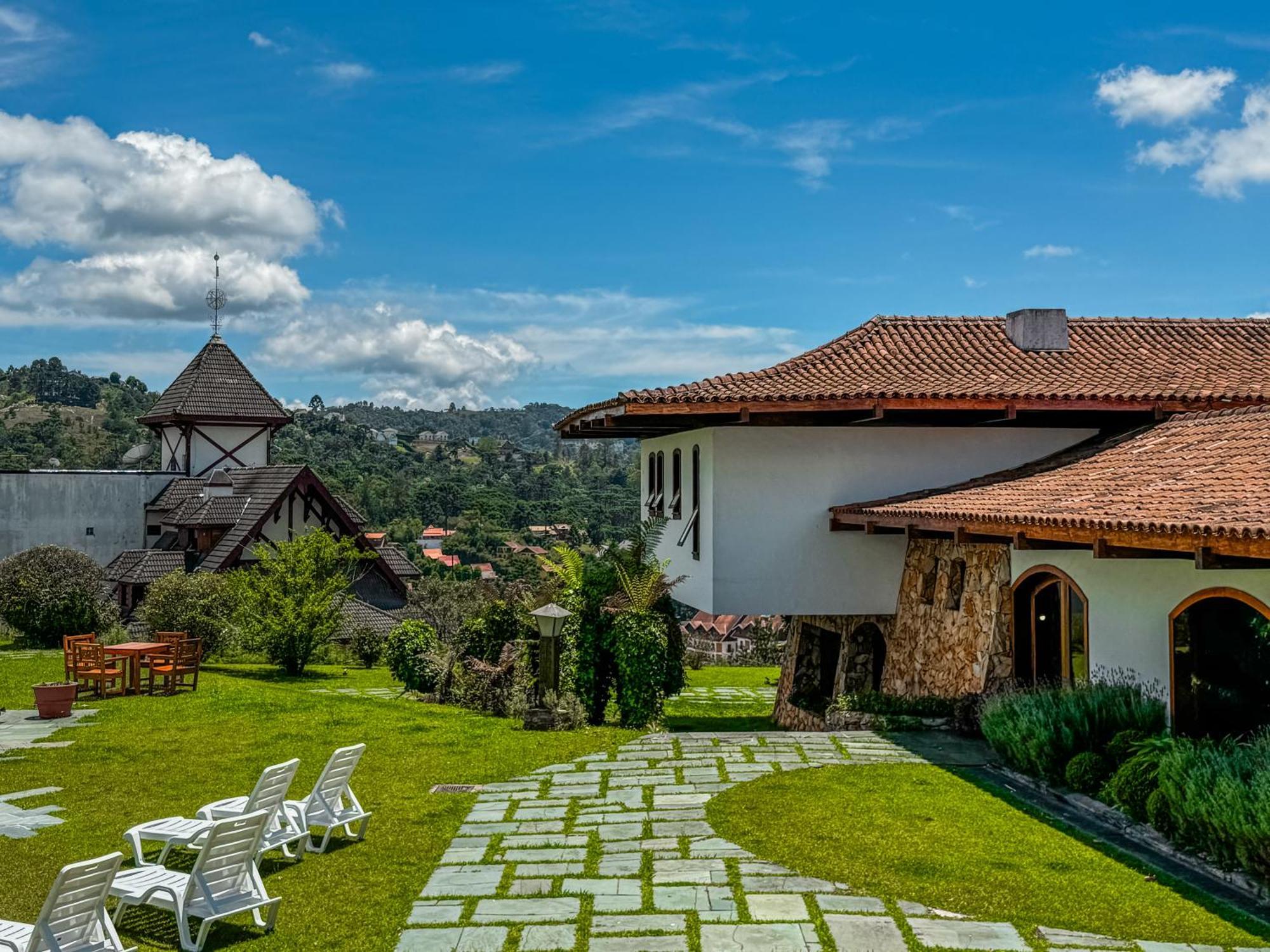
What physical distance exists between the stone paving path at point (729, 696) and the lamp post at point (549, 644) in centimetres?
909

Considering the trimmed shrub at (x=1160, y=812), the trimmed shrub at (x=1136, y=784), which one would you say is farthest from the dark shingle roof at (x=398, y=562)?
the trimmed shrub at (x=1160, y=812)

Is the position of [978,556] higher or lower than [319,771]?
higher

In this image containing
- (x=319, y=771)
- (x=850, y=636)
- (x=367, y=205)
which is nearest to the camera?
(x=319, y=771)

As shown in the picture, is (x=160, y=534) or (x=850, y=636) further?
(x=160, y=534)

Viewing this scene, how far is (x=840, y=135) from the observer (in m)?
17.8

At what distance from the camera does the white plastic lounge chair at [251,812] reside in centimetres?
778

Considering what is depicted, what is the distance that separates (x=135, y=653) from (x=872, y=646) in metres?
11.4

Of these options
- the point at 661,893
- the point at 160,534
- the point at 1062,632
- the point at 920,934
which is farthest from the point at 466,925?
the point at 160,534

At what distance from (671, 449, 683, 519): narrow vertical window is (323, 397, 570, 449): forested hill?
123974 mm

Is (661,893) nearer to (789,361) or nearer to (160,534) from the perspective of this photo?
(789,361)

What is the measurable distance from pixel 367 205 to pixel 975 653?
657 inches

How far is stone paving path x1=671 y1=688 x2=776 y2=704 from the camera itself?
2405cm

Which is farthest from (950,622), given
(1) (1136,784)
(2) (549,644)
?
(1) (1136,784)

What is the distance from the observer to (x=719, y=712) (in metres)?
22.0
